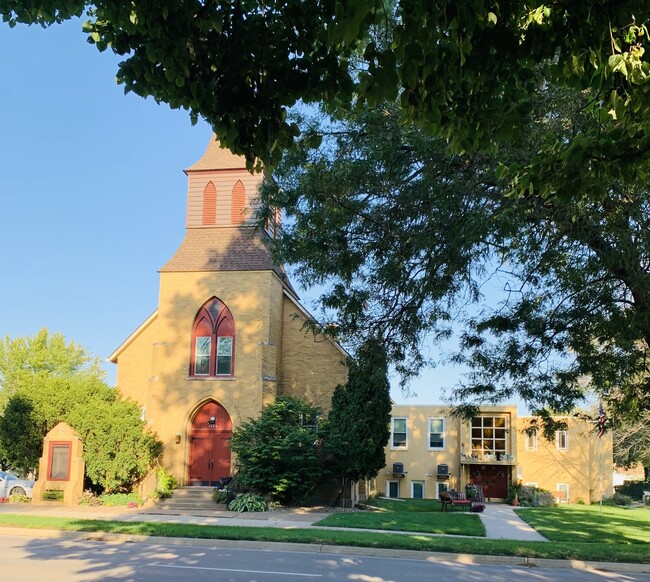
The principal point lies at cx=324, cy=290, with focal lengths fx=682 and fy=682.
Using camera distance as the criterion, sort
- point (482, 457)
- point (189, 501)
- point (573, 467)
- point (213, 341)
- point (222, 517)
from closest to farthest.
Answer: point (222, 517) → point (189, 501) → point (213, 341) → point (482, 457) → point (573, 467)

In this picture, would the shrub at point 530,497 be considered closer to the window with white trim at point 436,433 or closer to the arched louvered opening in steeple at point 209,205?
the window with white trim at point 436,433

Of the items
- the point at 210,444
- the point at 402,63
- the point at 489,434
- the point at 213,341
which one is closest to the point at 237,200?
the point at 213,341

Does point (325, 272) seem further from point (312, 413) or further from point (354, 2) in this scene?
point (312, 413)

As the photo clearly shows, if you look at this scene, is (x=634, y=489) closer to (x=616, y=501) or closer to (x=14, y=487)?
(x=616, y=501)

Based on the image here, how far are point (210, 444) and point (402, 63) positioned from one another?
2373 centimetres

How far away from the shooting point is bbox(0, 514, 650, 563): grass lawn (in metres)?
14.4

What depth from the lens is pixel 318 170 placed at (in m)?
11.1

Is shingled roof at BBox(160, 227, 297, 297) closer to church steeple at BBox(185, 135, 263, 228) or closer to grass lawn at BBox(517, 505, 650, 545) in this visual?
church steeple at BBox(185, 135, 263, 228)

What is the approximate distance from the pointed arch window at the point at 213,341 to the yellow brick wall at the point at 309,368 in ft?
8.36

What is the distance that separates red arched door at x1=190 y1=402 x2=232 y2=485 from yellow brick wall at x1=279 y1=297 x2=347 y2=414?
2806 mm

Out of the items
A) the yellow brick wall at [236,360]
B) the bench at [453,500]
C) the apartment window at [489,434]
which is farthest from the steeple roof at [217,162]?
the apartment window at [489,434]

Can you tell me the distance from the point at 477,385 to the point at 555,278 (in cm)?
268

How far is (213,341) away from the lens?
90.1 feet

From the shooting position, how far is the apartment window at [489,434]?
133ft
